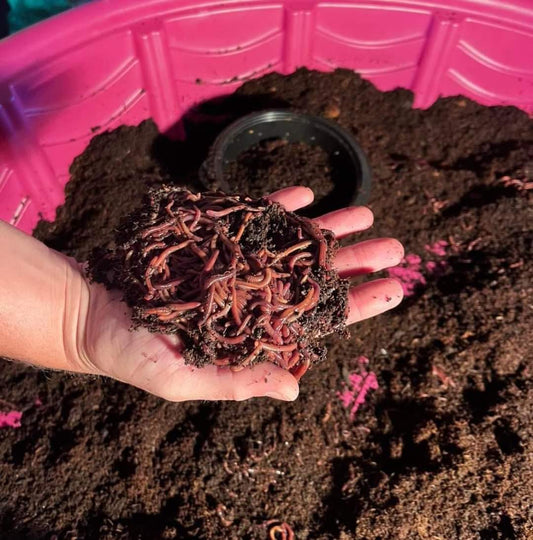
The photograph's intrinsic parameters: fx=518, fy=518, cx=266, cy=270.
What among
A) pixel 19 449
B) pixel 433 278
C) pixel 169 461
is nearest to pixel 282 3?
pixel 433 278

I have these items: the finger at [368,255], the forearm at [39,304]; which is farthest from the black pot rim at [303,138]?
the forearm at [39,304]

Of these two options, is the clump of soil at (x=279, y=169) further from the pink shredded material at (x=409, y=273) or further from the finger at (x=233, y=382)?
the finger at (x=233, y=382)

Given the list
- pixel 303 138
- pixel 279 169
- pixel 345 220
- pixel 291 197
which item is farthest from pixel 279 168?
pixel 345 220

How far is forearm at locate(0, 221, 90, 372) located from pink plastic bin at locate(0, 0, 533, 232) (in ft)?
3.92

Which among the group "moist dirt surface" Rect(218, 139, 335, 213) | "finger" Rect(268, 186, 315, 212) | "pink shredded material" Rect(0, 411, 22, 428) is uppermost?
"finger" Rect(268, 186, 315, 212)

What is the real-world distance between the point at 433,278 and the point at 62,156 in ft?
11.2

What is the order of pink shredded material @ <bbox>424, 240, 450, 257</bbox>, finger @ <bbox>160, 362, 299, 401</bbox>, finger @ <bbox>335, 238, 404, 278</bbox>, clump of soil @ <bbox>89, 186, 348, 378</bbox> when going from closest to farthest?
clump of soil @ <bbox>89, 186, 348, 378</bbox> < finger @ <bbox>160, 362, 299, 401</bbox> < finger @ <bbox>335, 238, 404, 278</bbox> < pink shredded material @ <bbox>424, 240, 450, 257</bbox>

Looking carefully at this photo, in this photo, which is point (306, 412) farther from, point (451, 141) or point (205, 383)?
point (451, 141)

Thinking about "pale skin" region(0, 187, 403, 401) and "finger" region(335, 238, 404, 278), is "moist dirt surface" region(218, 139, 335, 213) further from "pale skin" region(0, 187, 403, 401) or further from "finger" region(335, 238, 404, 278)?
"pale skin" region(0, 187, 403, 401)

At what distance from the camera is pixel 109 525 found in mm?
3445

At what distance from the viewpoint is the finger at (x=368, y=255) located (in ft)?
12.1

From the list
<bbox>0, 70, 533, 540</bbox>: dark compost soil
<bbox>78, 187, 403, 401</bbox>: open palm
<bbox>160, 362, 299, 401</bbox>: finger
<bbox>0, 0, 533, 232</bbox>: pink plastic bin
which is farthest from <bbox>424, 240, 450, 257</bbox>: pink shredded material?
<bbox>160, 362, 299, 401</bbox>: finger

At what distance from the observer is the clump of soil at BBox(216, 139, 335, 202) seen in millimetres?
4562

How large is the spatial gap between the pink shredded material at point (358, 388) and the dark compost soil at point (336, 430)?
2.2 inches
